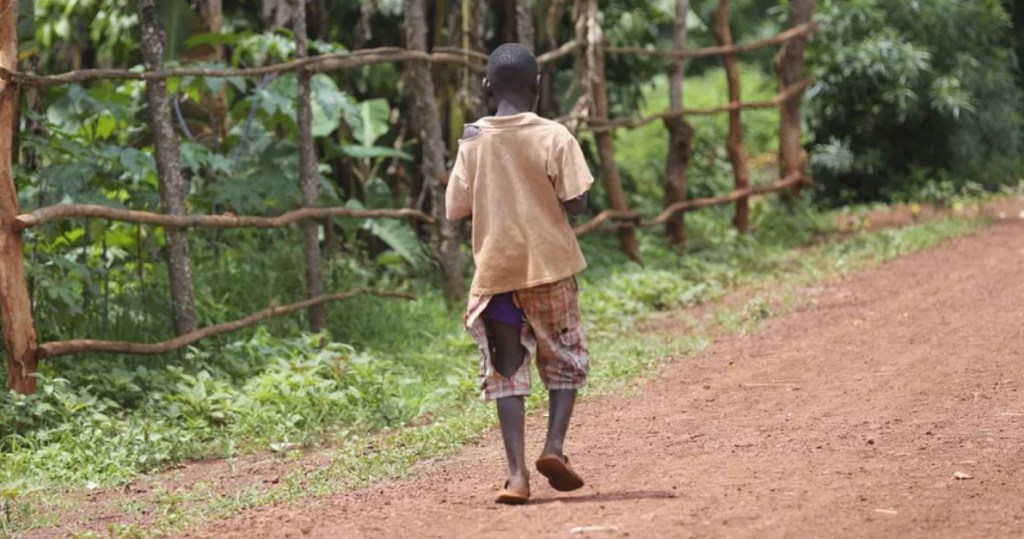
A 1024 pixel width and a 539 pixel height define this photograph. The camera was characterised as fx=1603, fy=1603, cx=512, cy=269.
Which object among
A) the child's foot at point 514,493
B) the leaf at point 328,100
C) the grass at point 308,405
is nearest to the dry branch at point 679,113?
the grass at point 308,405

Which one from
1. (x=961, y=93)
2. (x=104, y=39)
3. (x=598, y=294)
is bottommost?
(x=598, y=294)

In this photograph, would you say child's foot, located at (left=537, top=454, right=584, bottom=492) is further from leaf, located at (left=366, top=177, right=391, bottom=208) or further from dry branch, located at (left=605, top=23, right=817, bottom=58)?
dry branch, located at (left=605, top=23, right=817, bottom=58)

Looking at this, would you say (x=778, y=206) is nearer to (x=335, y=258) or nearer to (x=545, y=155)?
(x=335, y=258)

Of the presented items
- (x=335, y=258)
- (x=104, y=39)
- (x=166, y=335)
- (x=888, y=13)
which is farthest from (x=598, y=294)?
(x=888, y=13)

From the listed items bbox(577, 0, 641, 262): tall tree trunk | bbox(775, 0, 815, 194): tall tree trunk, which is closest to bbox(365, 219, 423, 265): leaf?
bbox(577, 0, 641, 262): tall tree trunk

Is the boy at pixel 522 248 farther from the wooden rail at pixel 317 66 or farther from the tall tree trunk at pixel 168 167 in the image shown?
the tall tree trunk at pixel 168 167

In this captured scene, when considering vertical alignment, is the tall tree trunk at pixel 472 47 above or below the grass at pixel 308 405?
above

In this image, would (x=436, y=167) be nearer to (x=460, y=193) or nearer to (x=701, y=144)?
(x=460, y=193)

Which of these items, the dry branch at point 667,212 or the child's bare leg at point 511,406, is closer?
the child's bare leg at point 511,406

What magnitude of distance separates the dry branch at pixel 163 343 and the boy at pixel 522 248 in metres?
2.19

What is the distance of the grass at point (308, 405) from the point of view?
566cm

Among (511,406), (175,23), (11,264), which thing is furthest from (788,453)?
(175,23)

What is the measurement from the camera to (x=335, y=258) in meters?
9.36

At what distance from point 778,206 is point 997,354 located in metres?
6.56
